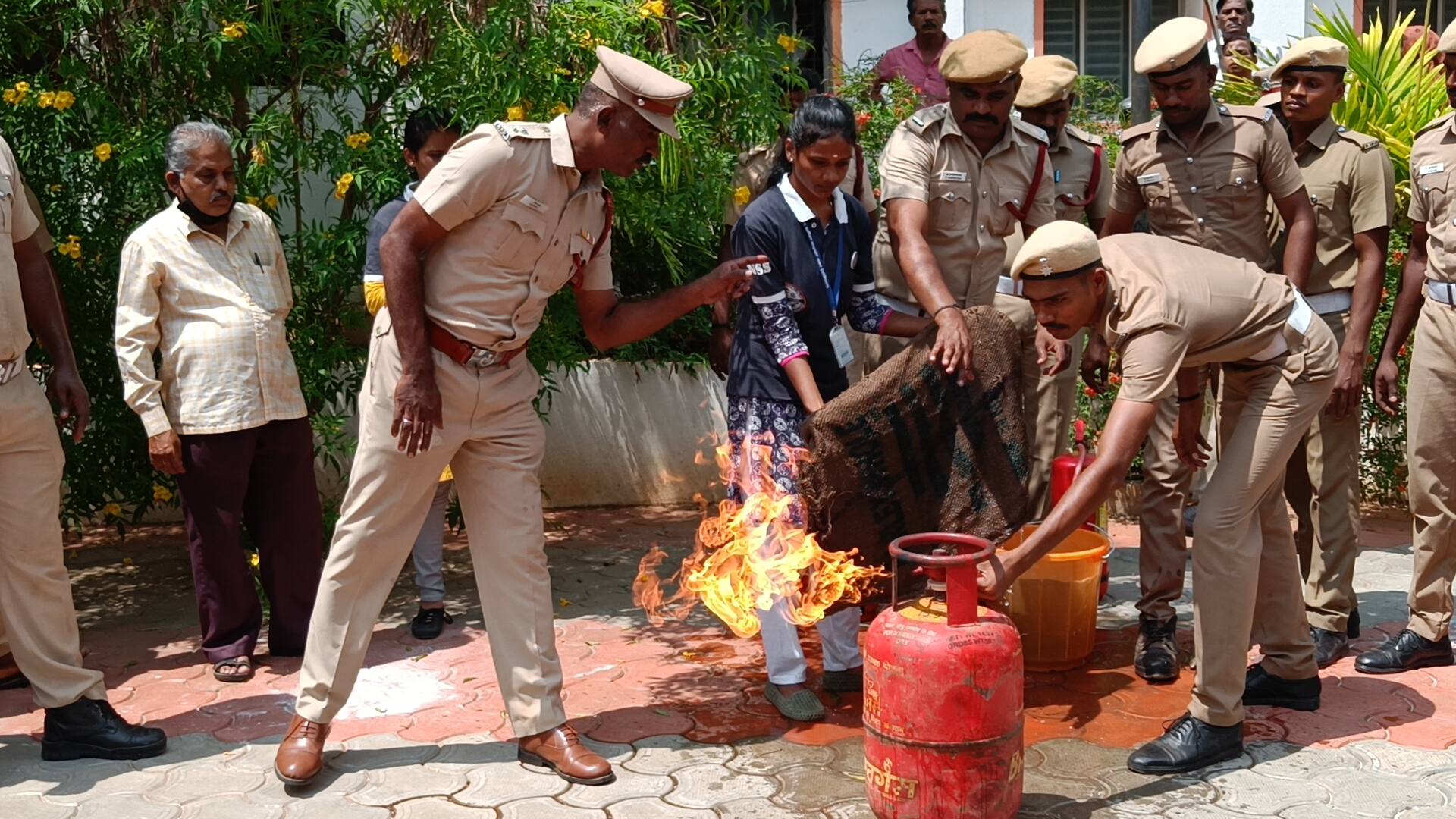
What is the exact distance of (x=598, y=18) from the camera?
603 cm

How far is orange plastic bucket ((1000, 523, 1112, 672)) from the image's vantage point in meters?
→ 5.21

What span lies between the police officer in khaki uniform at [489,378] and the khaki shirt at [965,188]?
3.38 ft

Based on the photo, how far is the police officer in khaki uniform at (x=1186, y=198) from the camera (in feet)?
17.4

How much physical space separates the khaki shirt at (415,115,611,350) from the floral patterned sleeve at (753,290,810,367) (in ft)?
2.45

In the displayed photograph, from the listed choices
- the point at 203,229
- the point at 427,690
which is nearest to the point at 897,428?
the point at 427,690

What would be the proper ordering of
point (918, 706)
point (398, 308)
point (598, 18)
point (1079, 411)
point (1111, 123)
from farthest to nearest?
1. point (1111, 123)
2. point (1079, 411)
3. point (598, 18)
4. point (398, 308)
5. point (918, 706)

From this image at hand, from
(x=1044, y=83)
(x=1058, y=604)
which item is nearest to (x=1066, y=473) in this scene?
(x=1058, y=604)

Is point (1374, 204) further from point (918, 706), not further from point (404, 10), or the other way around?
point (404, 10)

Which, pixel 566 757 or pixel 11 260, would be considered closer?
pixel 566 757

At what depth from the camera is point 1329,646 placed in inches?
214

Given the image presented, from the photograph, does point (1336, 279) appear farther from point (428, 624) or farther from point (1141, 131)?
point (428, 624)

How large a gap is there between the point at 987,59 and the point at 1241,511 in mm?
1878

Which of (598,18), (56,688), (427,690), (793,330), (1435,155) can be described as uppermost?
(598,18)

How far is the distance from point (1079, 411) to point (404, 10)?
430 cm
